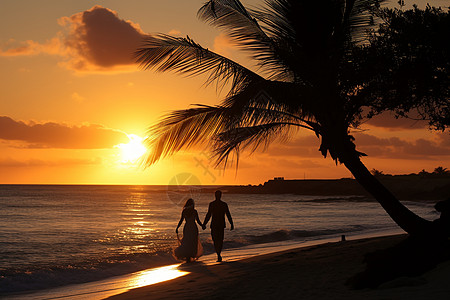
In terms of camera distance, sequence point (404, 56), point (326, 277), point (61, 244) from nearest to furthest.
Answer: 1. point (326, 277)
2. point (404, 56)
3. point (61, 244)

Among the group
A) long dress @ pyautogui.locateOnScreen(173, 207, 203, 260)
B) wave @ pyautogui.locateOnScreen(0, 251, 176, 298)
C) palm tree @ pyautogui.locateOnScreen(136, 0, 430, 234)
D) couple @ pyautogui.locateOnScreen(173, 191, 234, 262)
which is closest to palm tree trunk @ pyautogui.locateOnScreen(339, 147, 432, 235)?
palm tree @ pyautogui.locateOnScreen(136, 0, 430, 234)

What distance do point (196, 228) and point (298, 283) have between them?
20.4 feet

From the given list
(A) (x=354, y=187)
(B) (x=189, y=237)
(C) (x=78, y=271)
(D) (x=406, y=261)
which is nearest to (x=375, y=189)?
(D) (x=406, y=261)

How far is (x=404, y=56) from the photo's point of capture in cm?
1005

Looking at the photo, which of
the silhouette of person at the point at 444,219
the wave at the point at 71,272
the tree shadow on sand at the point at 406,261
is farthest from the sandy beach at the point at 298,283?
the wave at the point at 71,272

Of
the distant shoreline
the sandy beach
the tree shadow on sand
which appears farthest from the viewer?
the distant shoreline

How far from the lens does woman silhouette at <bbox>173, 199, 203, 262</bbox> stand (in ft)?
43.6

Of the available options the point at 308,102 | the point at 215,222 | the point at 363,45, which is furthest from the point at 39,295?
the point at 363,45

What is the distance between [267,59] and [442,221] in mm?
4579

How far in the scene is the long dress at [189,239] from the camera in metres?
13.3

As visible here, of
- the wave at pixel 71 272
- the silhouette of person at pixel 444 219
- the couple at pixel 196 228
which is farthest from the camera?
the couple at pixel 196 228

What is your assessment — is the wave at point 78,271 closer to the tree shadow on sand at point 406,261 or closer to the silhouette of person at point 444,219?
the tree shadow on sand at point 406,261

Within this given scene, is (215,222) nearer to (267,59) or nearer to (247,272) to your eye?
(247,272)

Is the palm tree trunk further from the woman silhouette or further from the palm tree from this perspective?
the woman silhouette
